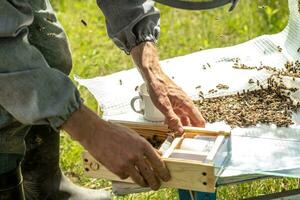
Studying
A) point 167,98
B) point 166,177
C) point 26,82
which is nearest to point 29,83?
point 26,82

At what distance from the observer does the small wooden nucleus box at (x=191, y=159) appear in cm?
209

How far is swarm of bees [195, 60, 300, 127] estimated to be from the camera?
2.80 meters

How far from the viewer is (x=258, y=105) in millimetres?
2951

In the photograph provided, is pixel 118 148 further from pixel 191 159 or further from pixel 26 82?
pixel 26 82

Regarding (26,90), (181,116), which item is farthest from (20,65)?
(181,116)

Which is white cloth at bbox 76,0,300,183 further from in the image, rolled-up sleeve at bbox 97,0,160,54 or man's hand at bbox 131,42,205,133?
rolled-up sleeve at bbox 97,0,160,54

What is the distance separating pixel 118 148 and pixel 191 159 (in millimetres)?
272

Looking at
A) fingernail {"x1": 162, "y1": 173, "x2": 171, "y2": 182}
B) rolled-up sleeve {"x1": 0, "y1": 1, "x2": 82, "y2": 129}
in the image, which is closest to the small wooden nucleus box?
fingernail {"x1": 162, "y1": 173, "x2": 171, "y2": 182}

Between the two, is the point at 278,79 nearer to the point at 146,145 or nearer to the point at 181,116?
the point at 181,116

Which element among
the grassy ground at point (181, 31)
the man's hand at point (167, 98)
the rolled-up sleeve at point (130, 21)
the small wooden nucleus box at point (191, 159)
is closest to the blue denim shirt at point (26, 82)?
the small wooden nucleus box at point (191, 159)

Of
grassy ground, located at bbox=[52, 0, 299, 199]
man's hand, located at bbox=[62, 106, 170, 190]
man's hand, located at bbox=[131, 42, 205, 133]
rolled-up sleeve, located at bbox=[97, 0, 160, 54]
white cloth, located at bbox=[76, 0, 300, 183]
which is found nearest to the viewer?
man's hand, located at bbox=[62, 106, 170, 190]

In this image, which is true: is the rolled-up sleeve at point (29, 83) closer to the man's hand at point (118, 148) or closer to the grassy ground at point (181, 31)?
the man's hand at point (118, 148)

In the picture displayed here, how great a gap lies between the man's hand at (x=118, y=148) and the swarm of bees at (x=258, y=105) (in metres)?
0.77

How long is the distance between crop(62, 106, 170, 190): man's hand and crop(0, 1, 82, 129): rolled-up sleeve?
6 cm
